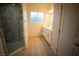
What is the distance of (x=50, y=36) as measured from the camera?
1.13 metres

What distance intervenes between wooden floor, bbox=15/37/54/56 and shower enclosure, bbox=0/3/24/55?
0.10 metres

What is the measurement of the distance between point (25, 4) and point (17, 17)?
194mm

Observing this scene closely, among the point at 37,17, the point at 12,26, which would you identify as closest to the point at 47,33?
the point at 37,17

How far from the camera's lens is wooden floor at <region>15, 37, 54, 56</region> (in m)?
1.09

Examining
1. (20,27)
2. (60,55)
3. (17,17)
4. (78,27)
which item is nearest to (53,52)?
(60,55)

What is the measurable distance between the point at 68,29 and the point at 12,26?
737 mm

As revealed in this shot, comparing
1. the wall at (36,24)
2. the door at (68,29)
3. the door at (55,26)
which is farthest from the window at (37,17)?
the door at (68,29)

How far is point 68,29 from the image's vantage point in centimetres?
106

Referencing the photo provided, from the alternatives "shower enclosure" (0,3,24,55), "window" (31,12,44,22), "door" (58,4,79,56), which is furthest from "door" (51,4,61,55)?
"shower enclosure" (0,3,24,55)

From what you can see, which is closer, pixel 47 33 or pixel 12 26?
pixel 12 26

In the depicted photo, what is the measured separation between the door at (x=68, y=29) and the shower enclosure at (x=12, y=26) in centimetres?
55

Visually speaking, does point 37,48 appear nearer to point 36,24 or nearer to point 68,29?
point 36,24

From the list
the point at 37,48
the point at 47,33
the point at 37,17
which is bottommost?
the point at 37,48

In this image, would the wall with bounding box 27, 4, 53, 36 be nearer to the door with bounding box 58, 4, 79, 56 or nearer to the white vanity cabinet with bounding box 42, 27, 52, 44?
the white vanity cabinet with bounding box 42, 27, 52, 44
